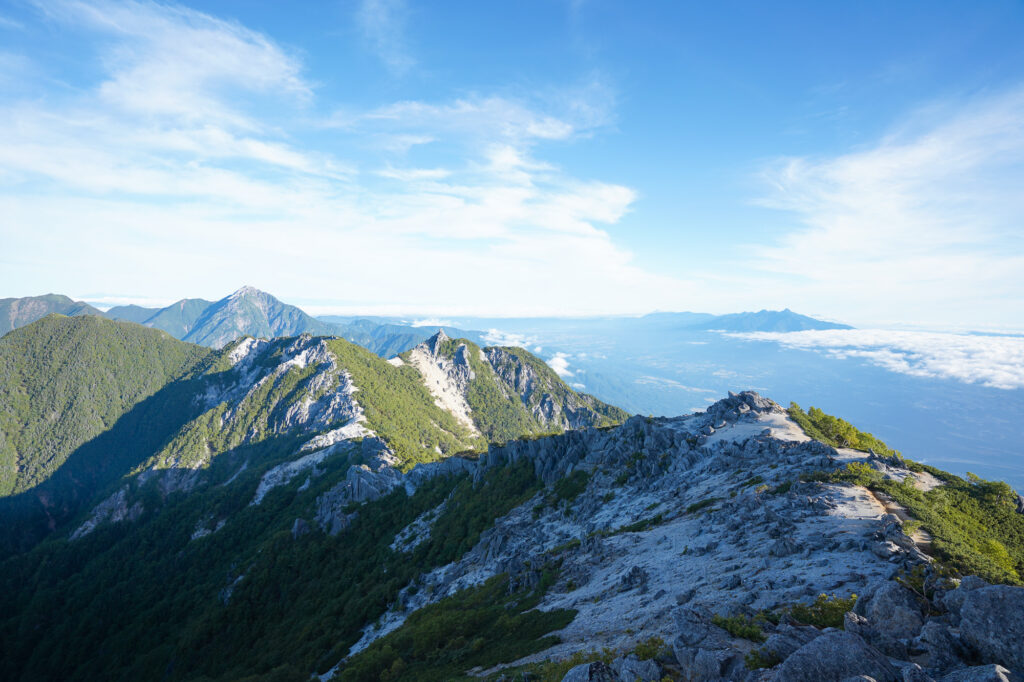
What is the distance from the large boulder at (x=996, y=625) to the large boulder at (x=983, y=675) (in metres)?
0.96

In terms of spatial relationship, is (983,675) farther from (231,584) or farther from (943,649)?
(231,584)

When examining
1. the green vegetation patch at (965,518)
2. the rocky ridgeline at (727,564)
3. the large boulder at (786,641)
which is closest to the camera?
the rocky ridgeline at (727,564)

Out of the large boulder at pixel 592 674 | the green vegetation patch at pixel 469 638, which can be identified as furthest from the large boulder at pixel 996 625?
the green vegetation patch at pixel 469 638

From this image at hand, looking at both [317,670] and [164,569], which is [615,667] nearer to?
[317,670]

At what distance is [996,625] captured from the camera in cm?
1309

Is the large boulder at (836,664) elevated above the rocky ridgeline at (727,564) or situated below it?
above

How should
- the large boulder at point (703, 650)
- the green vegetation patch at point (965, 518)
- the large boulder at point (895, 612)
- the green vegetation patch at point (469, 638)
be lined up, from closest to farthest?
the large boulder at point (895, 612) < the large boulder at point (703, 650) < the green vegetation patch at point (965, 518) < the green vegetation patch at point (469, 638)

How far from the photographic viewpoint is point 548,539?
177 ft

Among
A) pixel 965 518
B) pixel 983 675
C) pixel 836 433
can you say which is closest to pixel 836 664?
pixel 983 675

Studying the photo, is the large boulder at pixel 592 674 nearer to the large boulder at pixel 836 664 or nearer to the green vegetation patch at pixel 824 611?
the large boulder at pixel 836 664

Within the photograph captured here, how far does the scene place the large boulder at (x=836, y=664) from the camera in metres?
12.7

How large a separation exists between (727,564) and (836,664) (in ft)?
61.5

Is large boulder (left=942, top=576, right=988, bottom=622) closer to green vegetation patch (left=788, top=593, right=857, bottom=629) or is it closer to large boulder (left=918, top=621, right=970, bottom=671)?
large boulder (left=918, top=621, right=970, bottom=671)

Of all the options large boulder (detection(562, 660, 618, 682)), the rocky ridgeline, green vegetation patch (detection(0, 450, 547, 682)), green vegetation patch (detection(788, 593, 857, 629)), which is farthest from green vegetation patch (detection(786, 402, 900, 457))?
large boulder (detection(562, 660, 618, 682))
